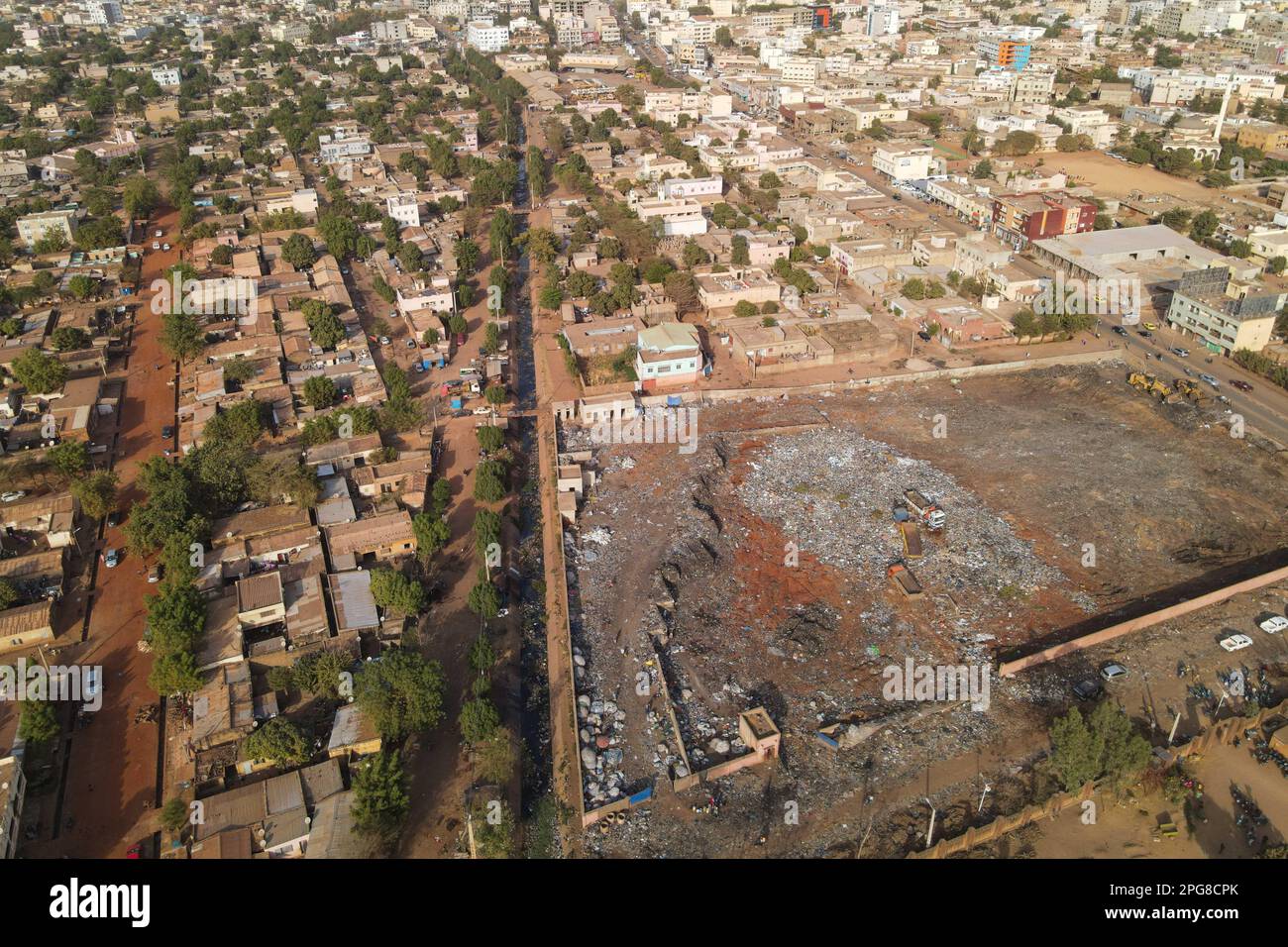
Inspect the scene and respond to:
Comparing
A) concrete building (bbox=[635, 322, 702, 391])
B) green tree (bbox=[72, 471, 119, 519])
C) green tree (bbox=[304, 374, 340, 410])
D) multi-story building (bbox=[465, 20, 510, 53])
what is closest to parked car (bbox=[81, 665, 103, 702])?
green tree (bbox=[72, 471, 119, 519])

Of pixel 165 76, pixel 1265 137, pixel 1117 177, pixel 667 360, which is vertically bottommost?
pixel 667 360

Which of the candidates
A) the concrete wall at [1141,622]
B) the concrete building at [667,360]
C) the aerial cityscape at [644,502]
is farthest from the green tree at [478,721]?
the concrete building at [667,360]

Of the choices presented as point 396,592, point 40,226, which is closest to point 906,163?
point 396,592

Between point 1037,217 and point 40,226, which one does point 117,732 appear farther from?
point 1037,217

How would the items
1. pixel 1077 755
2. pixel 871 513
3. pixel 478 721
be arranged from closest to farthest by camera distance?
1. pixel 1077 755
2. pixel 478 721
3. pixel 871 513

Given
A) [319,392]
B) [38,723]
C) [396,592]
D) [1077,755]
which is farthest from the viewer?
[319,392]

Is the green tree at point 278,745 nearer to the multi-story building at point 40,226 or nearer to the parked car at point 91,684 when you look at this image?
the parked car at point 91,684

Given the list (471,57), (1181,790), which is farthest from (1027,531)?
(471,57)
